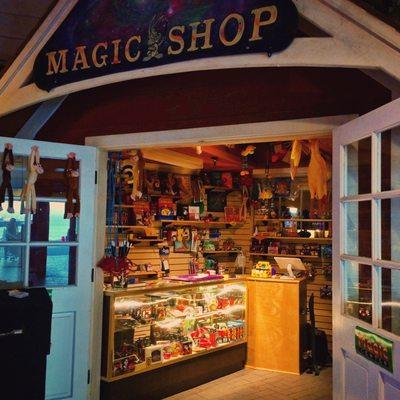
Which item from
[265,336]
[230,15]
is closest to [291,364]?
[265,336]

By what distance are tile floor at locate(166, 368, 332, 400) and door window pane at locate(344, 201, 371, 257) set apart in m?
2.91

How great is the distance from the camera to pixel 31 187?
4.25 m

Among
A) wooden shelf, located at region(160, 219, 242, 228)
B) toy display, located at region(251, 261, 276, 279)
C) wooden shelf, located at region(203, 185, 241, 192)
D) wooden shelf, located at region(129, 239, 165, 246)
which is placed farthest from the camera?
wooden shelf, located at region(203, 185, 241, 192)

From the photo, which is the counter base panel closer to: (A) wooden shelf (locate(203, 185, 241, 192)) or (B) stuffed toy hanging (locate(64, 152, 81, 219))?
(B) stuffed toy hanging (locate(64, 152, 81, 219))

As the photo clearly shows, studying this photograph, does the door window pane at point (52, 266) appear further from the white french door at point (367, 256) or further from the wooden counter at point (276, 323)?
the wooden counter at point (276, 323)

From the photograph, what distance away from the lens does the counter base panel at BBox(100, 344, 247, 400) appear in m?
4.84

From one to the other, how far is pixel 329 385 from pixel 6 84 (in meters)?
4.86

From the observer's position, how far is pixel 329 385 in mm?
5727

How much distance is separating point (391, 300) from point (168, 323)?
3.35 metres

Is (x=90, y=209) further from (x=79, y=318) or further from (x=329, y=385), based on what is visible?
(x=329, y=385)

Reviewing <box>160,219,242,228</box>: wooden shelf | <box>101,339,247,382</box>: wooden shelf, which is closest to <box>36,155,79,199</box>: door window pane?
<box>101,339,247,382</box>: wooden shelf

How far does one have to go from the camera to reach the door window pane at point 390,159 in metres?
2.68

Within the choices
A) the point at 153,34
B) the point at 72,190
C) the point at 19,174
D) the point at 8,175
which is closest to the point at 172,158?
the point at 72,190

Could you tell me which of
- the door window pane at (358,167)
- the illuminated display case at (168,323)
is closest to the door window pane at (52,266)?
the illuminated display case at (168,323)
